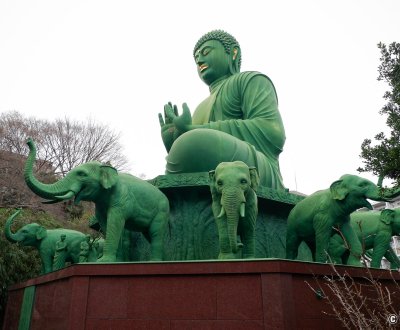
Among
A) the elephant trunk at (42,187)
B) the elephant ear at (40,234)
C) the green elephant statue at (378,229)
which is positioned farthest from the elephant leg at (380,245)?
the elephant ear at (40,234)

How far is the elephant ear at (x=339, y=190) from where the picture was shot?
539 centimetres

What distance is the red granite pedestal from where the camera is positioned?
376cm

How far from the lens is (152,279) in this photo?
406 centimetres

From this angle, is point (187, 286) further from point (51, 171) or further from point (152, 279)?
point (51, 171)

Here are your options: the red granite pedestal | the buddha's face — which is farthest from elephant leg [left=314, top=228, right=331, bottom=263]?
the buddha's face

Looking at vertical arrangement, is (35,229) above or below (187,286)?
above

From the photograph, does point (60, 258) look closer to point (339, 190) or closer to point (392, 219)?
point (339, 190)

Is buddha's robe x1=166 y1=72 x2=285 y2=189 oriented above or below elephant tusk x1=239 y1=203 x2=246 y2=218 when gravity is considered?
above

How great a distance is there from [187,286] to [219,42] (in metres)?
6.45

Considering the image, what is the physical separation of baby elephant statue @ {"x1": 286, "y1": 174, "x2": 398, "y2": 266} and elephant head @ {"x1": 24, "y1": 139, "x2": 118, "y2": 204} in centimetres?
247

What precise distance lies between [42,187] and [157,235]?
1.43 meters

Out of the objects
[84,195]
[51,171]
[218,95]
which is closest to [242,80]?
[218,95]

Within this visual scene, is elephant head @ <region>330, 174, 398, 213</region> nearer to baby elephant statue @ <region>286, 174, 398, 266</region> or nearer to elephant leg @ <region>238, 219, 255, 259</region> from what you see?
baby elephant statue @ <region>286, 174, 398, 266</region>

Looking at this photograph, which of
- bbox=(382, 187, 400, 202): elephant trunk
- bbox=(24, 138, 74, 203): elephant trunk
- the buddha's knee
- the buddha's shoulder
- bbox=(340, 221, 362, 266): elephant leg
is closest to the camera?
bbox=(24, 138, 74, 203): elephant trunk
